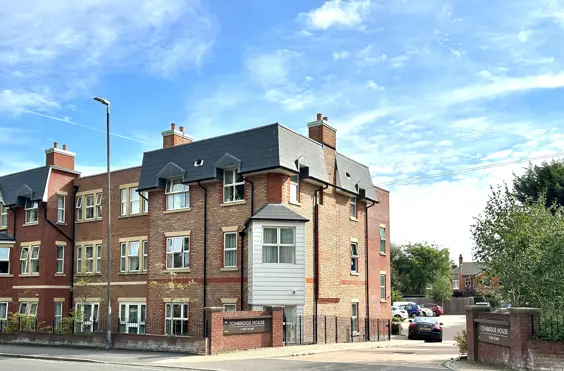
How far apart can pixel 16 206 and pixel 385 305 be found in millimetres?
22620

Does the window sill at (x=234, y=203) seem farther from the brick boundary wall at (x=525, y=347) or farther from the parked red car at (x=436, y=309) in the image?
the parked red car at (x=436, y=309)

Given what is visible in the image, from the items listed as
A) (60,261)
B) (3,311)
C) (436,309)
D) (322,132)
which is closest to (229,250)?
(322,132)

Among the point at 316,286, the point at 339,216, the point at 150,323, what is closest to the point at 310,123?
the point at 339,216

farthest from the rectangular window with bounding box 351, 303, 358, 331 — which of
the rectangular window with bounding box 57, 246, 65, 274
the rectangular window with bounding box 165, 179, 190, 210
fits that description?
the rectangular window with bounding box 57, 246, 65, 274

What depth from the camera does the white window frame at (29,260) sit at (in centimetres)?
3566

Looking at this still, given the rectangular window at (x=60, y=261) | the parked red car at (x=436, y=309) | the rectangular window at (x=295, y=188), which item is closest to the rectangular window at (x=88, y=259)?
the rectangular window at (x=60, y=261)

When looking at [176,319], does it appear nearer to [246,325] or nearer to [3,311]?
[246,325]

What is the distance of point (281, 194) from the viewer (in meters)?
26.5

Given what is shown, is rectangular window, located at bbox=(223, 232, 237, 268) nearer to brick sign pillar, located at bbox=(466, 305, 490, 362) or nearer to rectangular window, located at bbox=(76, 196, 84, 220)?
brick sign pillar, located at bbox=(466, 305, 490, 362)

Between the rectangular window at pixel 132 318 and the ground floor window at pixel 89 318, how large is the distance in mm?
1893

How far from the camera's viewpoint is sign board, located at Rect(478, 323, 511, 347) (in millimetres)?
17047

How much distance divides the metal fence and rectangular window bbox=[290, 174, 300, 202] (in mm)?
5196

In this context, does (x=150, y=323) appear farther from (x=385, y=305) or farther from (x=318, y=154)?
(x=385, y=305)

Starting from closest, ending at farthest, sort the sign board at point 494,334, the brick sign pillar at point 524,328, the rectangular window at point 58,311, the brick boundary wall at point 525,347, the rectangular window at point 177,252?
the brick boundary wall at point 525,347 → the brick sign pillar at point 524,328 → the sign board at point 494,334 → the rectangular window at point 177,252 → the rectangular window at point 58,311
